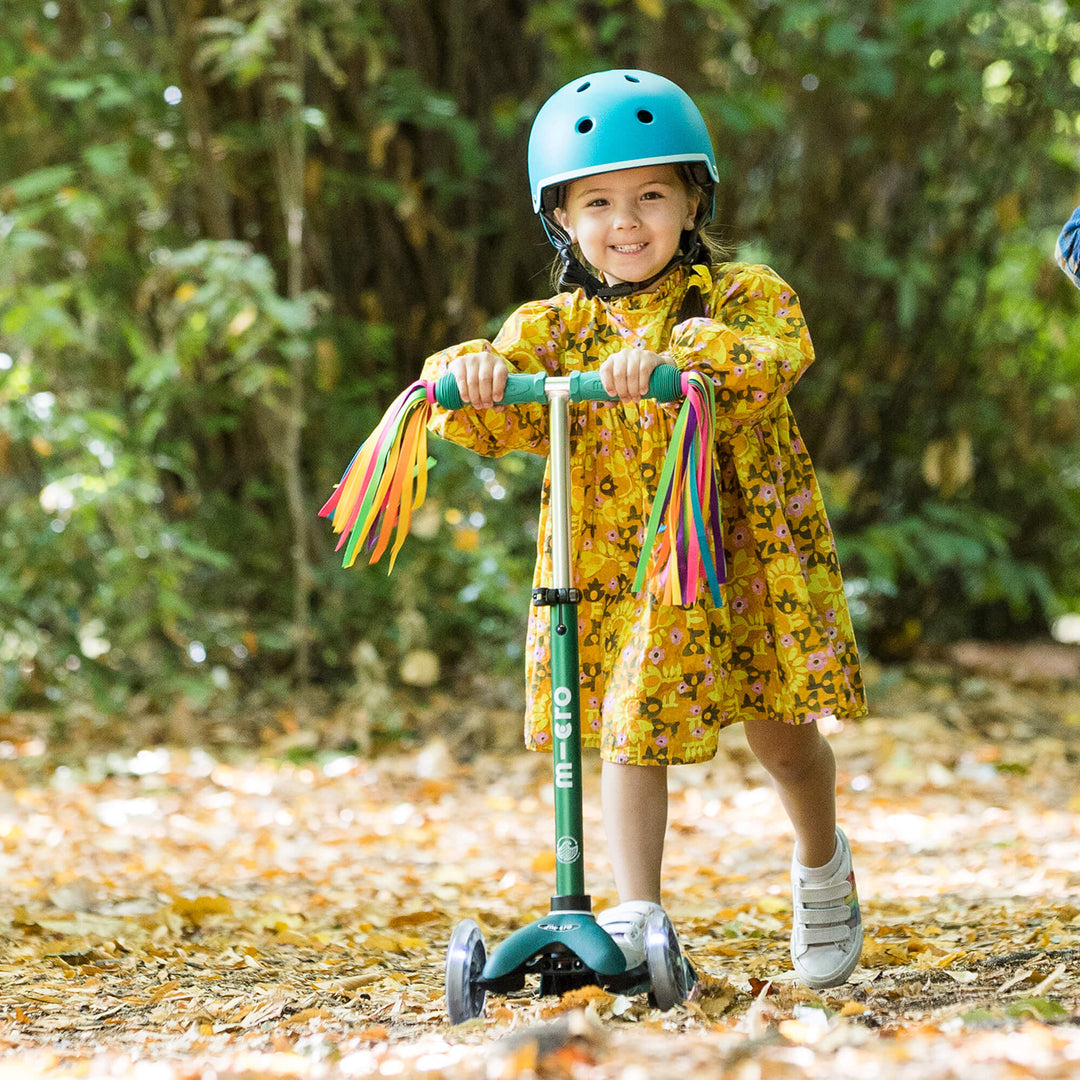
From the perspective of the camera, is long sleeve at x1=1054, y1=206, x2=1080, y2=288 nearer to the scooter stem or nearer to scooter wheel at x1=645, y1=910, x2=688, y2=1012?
the scooter stem

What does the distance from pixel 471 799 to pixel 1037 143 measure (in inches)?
140

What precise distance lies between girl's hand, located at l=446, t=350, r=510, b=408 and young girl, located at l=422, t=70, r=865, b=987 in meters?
0.05

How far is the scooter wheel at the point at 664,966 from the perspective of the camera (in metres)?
2.03

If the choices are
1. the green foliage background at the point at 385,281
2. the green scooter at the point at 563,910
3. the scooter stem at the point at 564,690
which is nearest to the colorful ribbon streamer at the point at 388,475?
the green scooter at the point at 563,910

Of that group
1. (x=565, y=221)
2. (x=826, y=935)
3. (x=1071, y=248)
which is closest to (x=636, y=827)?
(x=826, y=935)

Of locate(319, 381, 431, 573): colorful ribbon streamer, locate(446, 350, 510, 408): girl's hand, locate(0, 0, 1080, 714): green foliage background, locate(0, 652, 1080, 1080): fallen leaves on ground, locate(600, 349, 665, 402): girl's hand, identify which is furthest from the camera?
locate(0, 0, 1080, 714): green foliage background

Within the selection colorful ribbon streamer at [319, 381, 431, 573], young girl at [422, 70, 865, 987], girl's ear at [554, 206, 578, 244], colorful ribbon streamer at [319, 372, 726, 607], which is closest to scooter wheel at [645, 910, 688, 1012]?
young girl at [422, 70, 865, 987]

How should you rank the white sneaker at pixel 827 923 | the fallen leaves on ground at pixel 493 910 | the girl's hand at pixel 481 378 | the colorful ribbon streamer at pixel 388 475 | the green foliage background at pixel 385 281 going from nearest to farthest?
the fallen leaves on ground at pixel 493 910 < the girl's hand at pixel 481 378 < the colorful ribbon streamer at pixel 388 475 < the white sneaker at pixel 827 923 < the green foliage background at pixel 385 281

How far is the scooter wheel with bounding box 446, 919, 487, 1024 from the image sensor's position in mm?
2029

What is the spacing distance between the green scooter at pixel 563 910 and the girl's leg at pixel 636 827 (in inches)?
4.4

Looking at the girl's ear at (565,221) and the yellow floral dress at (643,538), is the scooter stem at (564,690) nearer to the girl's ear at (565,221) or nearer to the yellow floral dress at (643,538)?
the yellow floral dress at (643,538)

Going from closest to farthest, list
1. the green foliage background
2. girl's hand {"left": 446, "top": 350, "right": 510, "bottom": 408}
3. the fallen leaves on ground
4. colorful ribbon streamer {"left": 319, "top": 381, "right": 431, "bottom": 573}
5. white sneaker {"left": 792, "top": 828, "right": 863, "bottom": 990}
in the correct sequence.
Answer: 1. the fallen leaves on ground
2. girl's hand {"left": 446, "top": 350, "right": 510, "bottom": 408}
3. colorful ribbon streamer {"left": 319, "top": 381, "right": 431, "bottom": 573}
4. white sneaker {"left": 792, "top": 828, "right": 863, "bottom": 990}
5. the green foliage background

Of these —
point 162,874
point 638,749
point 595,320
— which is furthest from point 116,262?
point 638,749

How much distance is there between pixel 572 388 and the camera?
206 cm
